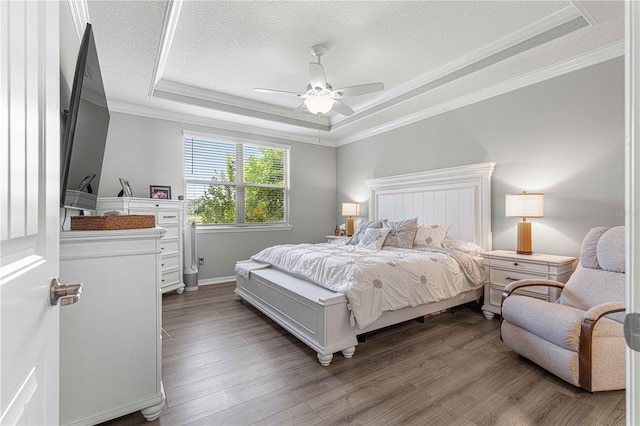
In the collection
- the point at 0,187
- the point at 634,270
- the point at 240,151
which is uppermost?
the point at 240,151

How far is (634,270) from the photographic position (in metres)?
0.50

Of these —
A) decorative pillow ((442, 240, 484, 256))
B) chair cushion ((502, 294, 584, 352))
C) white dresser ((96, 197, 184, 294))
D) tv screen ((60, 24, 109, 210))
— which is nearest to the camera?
tv screen ((60, 24, 109, 210))

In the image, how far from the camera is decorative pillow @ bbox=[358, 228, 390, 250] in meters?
3.60

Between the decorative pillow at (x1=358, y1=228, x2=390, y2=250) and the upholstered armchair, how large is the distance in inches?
58.0

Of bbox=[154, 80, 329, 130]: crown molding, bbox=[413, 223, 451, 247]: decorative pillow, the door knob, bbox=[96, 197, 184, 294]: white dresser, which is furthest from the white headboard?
the door knob

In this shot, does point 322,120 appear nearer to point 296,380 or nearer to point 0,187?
point 296,380

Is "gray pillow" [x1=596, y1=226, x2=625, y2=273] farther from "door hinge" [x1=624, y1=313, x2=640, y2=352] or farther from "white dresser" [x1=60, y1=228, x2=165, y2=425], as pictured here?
"white dresser" [x1=60, y1=228, x2=165, y2=425]

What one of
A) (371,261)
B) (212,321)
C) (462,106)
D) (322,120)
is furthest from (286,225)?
(462,106)

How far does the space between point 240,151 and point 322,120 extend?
1577 millimetres

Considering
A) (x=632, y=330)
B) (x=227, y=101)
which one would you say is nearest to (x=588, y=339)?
(x=632, y=330)

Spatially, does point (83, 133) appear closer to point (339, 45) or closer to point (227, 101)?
point (339, 45)

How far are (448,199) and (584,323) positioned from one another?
7.64ft

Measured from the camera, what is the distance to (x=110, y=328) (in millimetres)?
A: 1535

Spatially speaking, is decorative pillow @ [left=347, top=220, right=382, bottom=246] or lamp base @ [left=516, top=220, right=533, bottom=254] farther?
decorative pillow @ [left=347, top=220, right=382, bottom=246]
